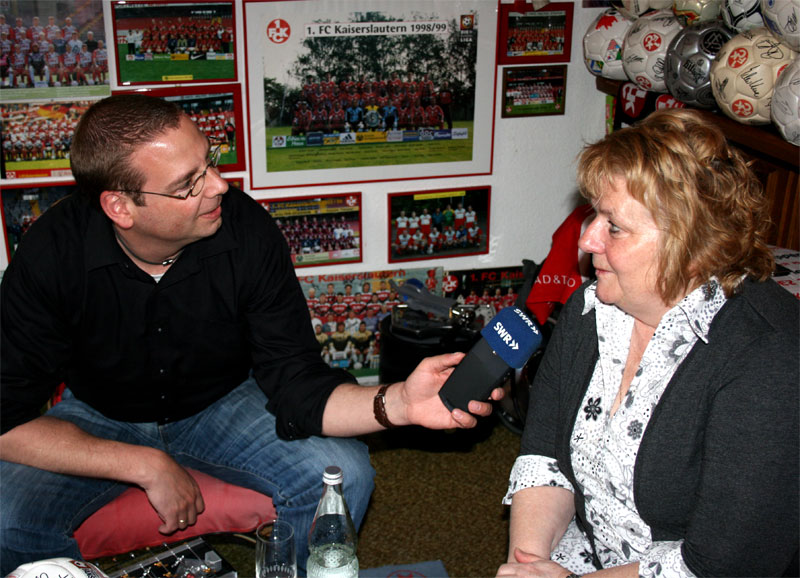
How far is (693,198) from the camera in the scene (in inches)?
53.1

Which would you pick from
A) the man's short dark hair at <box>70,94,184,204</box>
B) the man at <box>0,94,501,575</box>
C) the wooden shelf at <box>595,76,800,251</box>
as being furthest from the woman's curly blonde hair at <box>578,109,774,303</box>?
the man's short dark hair at <box>70,94,184,204</box>

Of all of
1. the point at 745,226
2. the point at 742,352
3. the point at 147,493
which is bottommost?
the point at 147,493

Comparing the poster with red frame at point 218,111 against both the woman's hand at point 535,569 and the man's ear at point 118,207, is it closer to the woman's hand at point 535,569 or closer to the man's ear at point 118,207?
the man's ear at point 118,207

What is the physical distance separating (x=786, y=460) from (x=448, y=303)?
1717 mm

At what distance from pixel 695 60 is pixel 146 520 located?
1929 millimetres

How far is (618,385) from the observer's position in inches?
61.0

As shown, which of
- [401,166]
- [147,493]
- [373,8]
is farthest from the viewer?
[401,166]

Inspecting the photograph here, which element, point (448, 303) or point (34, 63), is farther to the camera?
point (448, 303)

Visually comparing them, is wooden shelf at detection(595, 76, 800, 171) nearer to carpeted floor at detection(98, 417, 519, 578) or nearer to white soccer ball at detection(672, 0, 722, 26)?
white soccer ball at detection(672, 0, 722, 26)

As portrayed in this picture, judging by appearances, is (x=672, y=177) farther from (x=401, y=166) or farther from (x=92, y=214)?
(x=401, y=166)

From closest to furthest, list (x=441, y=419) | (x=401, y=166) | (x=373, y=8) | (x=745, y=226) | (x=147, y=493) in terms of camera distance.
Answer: (x=745, y=226)
(x=441, y=419)
(x=147, y=493)
(x=373, y=8)
(x=401, y=166)

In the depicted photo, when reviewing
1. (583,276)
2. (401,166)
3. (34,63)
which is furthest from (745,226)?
(34,63)

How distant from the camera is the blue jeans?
6.04 feet

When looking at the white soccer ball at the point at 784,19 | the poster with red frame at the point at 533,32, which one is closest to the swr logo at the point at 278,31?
the poster with red frame at the point at 533,32
